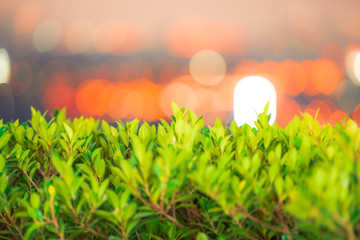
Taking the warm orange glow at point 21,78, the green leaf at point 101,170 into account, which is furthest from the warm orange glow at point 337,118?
the warm orange glow at point 21,78

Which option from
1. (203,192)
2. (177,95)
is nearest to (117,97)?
(177,95)

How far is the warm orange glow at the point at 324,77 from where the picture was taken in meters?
63.9

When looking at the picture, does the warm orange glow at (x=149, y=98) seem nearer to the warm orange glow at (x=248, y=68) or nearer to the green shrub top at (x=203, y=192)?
the warm orange glow at (x=248, y=68)

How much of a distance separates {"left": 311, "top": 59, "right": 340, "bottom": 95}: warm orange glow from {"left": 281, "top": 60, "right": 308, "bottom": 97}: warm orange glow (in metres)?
2.09

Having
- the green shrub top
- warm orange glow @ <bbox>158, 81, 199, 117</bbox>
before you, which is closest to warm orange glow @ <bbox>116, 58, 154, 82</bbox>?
warm orange glow @ <bbox>158, 81, 199, 117</bbox>

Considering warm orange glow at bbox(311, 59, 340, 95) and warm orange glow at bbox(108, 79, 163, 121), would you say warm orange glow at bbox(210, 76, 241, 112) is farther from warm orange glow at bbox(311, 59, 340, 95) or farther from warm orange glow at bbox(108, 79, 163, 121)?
warm orange glow at bbox(311, 59, 340, 95)

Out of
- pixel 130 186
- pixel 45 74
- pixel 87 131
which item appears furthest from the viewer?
pixel 45 74

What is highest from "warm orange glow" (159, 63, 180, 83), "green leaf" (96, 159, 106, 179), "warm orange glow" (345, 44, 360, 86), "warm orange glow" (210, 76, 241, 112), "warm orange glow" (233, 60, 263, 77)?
"warm orange glow" (345, 44, 360, 86)

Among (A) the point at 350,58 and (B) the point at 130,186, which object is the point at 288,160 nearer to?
(B) the point at 130,186

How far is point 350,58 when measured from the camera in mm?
54719

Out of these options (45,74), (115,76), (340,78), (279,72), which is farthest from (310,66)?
(45,74)

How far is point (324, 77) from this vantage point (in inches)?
2621

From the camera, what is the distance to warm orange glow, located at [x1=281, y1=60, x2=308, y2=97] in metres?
60.8

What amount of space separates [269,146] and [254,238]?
0.64m
